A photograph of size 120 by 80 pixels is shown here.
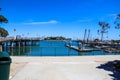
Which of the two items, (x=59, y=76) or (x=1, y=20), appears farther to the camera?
(x=1, y=20)

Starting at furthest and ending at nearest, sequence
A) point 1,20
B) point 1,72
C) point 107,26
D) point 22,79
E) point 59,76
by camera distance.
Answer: point 107,26
point 1,20
point 59,76
point 22,79
point 1,72

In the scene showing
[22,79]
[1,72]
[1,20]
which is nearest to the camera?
[1,72]

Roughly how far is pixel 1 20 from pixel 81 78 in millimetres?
33383

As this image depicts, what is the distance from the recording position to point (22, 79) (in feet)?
33.4

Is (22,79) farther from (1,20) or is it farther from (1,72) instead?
(1,20)

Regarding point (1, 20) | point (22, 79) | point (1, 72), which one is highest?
point (1, 20)

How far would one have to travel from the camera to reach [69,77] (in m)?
10.6

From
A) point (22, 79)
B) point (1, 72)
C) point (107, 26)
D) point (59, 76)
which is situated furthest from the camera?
point (107, 26)

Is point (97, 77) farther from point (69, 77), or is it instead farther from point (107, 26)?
point (107, 26)

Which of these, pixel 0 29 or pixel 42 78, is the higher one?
pixel 0 29

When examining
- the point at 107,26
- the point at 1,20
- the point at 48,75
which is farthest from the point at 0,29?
the point at 107,26

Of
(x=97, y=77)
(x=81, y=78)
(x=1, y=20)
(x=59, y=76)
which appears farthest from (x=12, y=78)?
(x=1, y=20)

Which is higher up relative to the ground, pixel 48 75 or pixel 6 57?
pixel 6 57

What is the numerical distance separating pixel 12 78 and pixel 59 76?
7.16 ft
